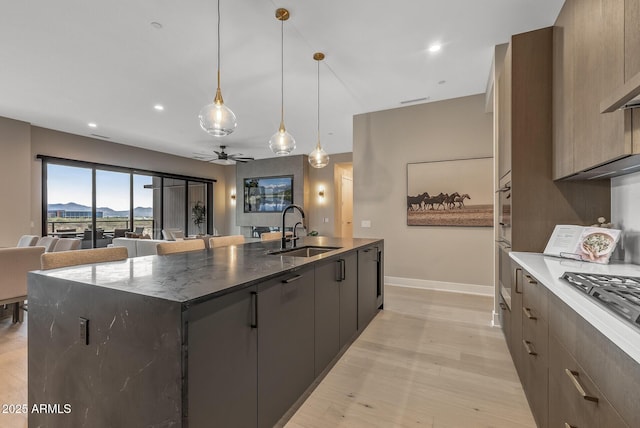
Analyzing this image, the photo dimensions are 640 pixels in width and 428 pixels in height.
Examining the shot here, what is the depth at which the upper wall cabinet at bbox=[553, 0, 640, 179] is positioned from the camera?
1.22 m

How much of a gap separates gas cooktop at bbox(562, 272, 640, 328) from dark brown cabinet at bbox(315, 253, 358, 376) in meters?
1.32

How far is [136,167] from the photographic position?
7.27 metres

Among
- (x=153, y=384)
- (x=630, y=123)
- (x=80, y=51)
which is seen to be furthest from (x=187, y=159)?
(x=630, y=123)

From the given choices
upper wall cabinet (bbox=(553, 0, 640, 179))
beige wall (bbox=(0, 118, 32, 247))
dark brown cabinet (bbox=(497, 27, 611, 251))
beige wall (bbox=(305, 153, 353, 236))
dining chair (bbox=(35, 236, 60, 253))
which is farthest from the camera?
beige wall (bbox=(305, 153, 353, 236))

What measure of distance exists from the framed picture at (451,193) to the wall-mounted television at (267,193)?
4.77 meters

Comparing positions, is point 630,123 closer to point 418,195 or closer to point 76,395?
point 76,395

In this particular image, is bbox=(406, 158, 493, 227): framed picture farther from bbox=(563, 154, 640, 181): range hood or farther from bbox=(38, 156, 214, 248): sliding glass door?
bbox=(38, 156, 214, 248): sliding glass door

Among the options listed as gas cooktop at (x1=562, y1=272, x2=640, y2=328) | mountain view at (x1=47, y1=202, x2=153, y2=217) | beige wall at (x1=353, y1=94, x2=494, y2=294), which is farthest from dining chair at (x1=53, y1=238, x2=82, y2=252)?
gas cooktop at (x1=562, y1=272, x2=640, y2=328)

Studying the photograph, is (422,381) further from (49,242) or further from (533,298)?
(49,242)

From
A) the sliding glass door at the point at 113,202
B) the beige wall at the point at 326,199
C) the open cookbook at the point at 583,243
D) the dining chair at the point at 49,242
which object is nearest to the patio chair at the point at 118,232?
the sliding glass door at the point at 113,202

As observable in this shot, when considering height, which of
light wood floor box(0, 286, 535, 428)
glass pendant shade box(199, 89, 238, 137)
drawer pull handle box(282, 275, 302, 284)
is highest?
glass pendant shade box(199, 89, 238, 137)

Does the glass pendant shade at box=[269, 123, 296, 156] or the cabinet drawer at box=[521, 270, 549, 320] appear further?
the glass pendant shade at box=[269, 123, 296, 156]

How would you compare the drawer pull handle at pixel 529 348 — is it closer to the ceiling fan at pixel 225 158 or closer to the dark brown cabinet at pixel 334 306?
the dark brown cabinet at pixel 334 306

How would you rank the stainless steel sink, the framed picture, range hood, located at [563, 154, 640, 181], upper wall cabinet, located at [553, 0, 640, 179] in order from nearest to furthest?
upper wall cabinet, located at [553, 0, 640, 179]
range hood, located at [563, 154, 640, 181]
the stainless steel sink
the framed picture
